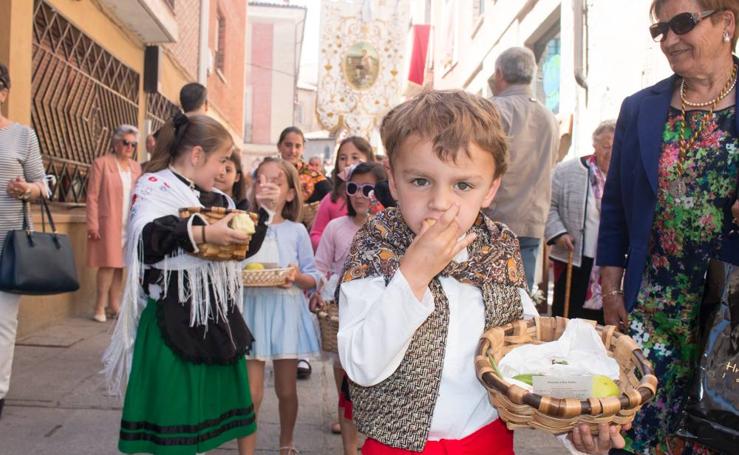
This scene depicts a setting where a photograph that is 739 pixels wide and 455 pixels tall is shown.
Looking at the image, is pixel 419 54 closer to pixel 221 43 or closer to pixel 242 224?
pixel 221 43

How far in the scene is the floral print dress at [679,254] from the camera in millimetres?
2395

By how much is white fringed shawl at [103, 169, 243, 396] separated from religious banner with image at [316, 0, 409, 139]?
857cm

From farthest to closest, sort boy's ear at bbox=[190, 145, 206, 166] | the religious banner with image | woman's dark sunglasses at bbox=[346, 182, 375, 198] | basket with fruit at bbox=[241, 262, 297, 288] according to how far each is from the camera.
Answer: the religious banner with image < woman's dark sunglasses at bbox=[346, 182, 375, 198] < basket with fruit at bbox=[241, 262, 297, 288] < boy's ear at bbox=[190, 145, 206, 166]

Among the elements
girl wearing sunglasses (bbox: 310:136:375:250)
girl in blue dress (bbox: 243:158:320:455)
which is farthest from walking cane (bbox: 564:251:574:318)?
girl in blue dress (bbox: 243:158:320:455)

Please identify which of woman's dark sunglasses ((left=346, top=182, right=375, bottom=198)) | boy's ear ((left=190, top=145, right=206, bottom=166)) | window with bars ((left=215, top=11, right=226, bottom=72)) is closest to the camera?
boy's ear ((left=190, top=145, right=206, bottom=166))

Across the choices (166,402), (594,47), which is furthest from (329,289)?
(594,47)

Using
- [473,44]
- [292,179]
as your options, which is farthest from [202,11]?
[292,179]

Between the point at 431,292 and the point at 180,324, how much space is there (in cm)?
160

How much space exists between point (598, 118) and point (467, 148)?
6.60m

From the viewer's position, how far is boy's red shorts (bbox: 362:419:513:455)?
172 cm

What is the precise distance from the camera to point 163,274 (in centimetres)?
302

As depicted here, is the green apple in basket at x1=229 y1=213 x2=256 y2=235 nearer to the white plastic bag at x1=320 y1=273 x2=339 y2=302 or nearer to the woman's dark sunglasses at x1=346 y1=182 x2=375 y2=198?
the white plastic bag at x1=320 y1=273 x2=339 y2=302

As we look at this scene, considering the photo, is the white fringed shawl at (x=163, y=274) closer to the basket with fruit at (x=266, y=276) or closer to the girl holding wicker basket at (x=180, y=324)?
the girl holding wicker basket at (x=180, y=324)

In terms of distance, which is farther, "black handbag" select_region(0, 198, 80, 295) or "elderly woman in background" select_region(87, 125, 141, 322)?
"elderly woman in background" select_region(87, 125, 141, 322)
